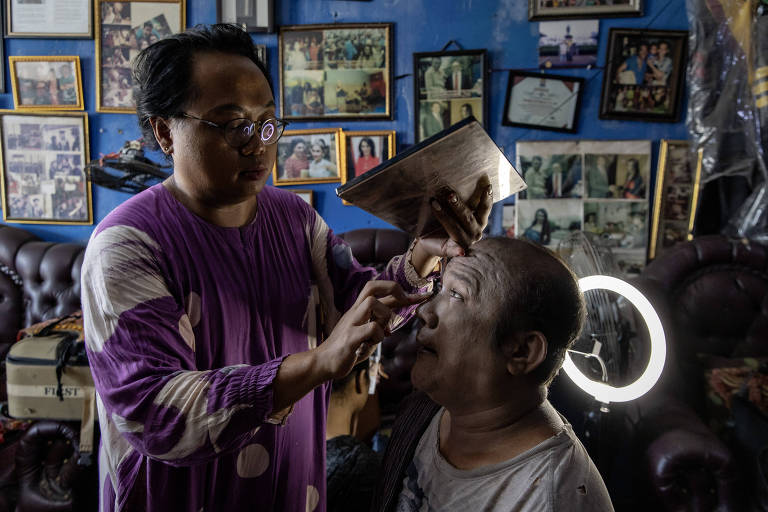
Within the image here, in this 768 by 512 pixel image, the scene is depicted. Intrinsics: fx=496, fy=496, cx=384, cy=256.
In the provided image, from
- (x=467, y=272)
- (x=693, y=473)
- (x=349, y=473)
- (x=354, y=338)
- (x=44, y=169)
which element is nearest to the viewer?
(x=354, y=338)

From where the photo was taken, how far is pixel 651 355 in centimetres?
126

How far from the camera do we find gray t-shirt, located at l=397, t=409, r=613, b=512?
37.4 inches

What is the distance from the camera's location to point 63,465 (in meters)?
2.60

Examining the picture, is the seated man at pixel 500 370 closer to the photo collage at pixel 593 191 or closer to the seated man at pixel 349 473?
the seated man at pixel 349 473

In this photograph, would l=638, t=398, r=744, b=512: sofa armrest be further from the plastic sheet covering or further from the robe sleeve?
the robe sleeve

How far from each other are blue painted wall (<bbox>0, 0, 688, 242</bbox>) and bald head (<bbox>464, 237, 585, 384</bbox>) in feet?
7.01

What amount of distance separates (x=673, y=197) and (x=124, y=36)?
3667 millimetres

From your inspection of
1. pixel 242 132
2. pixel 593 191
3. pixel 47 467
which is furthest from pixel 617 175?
pixel 47 467

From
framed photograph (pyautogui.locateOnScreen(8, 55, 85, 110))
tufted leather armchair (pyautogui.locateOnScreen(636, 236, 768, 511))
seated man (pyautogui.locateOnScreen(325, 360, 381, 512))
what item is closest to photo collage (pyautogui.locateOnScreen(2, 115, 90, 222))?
framed photograph (pyautogui.locateOnScreen(8, 55, 85, 110))

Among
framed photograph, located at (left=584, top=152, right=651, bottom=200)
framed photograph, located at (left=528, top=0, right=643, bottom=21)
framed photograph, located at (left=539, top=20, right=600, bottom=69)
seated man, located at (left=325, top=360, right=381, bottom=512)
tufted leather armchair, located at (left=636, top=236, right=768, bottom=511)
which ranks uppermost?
framed photograph, located at (left=528, top=0, right=643, bottom=21)

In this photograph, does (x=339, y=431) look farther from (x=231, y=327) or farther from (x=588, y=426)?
(x=231, y=327)

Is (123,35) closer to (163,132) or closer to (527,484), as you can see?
(163,132)

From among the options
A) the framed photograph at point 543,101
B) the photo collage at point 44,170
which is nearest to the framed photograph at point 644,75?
the framed photograph at point 543,101

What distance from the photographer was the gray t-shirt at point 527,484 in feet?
3.12
